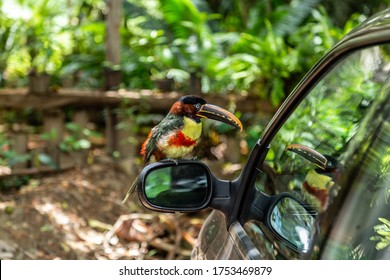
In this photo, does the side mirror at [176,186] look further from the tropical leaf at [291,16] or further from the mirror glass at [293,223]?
the tropical leaf at [291,16]

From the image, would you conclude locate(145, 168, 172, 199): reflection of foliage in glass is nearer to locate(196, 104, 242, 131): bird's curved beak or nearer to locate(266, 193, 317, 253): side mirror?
locate(196, 104, 242, 131): bird's curved beak

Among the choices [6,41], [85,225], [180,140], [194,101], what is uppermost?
[194,101]

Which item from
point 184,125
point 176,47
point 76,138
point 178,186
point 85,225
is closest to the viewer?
point 178,186

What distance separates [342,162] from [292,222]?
0.76 feet

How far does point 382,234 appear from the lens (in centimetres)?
131

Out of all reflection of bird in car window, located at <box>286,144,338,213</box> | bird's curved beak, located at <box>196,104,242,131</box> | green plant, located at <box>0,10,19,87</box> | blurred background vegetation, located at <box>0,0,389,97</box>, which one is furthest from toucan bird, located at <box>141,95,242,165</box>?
green plant, located at <box>0,10,19,87</box>

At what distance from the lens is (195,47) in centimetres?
635

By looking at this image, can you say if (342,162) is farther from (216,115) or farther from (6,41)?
(6,41)

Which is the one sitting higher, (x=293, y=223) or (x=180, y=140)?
(x=180, y=140)

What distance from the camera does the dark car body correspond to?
1.37 metres

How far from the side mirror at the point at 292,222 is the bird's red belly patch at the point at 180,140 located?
1.17ft

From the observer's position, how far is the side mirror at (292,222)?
160cm

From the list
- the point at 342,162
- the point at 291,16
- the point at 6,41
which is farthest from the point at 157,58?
the point at 342,162

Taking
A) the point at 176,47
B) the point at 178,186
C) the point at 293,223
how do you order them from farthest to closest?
1. the point at 176,47
2. the point at 178,186
3. the point at 293,223
